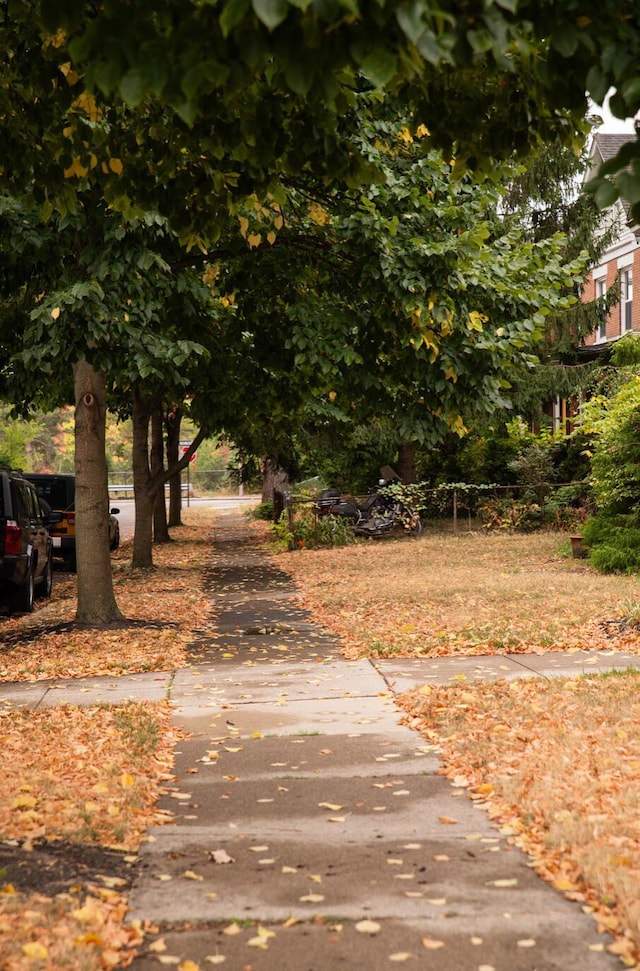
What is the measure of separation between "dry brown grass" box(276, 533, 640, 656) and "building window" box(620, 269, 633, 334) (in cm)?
1233

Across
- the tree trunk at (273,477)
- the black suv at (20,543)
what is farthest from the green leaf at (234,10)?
the tree trunk at (273,477)

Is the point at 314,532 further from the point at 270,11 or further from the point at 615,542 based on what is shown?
the point at 270,11

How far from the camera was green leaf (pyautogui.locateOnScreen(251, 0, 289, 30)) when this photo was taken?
117 inches

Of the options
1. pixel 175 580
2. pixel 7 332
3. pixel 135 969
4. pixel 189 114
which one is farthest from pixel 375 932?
pixel 175 580

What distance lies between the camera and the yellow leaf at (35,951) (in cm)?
368

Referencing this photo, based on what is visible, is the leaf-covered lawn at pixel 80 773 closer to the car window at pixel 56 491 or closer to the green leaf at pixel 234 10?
the green leaf at pixel 234 10

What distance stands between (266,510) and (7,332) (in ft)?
81.3

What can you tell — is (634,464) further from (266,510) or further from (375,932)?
(266,510)

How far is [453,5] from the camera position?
355cm

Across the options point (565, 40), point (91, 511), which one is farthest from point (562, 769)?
point (91, 511)

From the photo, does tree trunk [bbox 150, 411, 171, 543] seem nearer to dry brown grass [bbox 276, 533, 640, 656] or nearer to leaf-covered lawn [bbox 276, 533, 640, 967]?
dry brown grass [bbox 276, 533, 640, 656]

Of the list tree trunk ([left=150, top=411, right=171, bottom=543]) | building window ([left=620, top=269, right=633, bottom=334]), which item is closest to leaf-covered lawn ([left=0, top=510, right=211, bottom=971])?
tree trunk ([left=150, top=411, right=171, bottom=543])

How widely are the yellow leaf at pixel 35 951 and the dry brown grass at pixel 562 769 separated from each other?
6.48 ft

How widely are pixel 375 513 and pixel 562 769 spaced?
2048 centimetres
